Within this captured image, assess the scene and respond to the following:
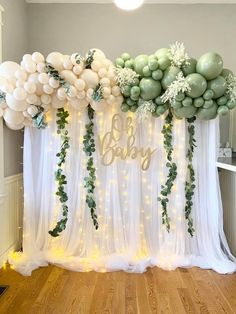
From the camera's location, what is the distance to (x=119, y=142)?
299cm

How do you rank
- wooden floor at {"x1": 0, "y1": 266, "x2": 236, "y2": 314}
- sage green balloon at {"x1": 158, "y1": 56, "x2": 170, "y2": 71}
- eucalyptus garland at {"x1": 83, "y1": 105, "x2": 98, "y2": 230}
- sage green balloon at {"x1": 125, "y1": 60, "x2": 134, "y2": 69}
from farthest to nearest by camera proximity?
eucalyptus garland at {"x1": 83, "y1": 105, "x2": 98, "y2": 230}
sage green balloon at {"x1": 125, "y1": 60, "x2": 134, "y2": 69}
sage green balloon at {"x1": 158, "y1": 56, "x2": 170, "y2": 71}
wooden floor at {"x1": 0, "y1": 266, "x2": 236, "y2": 314}

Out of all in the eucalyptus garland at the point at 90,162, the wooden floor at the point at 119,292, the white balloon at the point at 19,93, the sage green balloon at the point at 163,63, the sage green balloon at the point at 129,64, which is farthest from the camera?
the eucalyptus garland at the point at 90,162

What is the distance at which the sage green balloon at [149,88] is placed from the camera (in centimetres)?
269

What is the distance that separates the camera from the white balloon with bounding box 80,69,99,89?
104 inches

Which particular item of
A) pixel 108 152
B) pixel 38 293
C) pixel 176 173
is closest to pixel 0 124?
pixel 108 152

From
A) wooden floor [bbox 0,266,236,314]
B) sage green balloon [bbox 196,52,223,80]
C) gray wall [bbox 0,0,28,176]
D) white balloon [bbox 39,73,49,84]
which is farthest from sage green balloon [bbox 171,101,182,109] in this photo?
gray wall [bbox 0,0,28,176]

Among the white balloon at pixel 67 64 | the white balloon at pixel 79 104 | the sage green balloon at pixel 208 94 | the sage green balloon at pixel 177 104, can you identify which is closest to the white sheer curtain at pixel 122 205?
the white balloon at pixel 79 104

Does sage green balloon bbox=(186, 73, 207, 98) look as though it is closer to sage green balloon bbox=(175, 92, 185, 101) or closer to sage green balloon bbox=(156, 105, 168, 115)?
sage green balloon bbox=(175, 92, 185, 101)

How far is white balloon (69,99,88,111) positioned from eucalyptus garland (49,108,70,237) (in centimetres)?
16

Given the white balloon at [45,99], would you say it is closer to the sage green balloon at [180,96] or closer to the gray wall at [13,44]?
the gray wall at [13,44]

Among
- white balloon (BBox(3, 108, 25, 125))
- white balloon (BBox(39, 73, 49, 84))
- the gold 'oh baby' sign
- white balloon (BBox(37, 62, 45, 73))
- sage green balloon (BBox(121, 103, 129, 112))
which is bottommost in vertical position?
the gold 'oh baby' sign

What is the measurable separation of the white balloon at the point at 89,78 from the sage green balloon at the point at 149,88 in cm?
42

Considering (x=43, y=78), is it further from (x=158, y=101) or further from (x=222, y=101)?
(x=222, y=101)

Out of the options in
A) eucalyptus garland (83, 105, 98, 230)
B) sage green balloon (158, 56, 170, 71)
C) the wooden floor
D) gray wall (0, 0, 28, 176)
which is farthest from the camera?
gray wall (0, 0, 28, 176)
